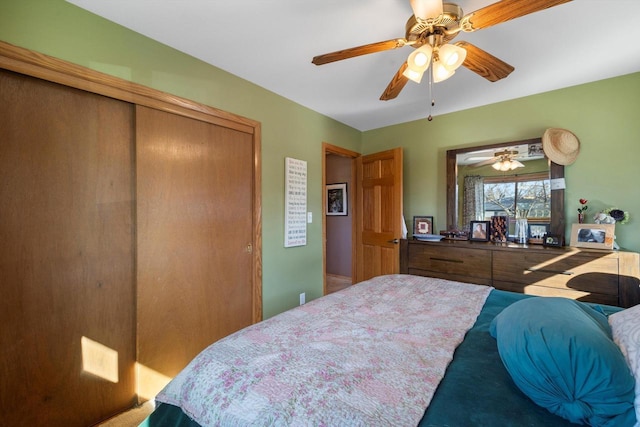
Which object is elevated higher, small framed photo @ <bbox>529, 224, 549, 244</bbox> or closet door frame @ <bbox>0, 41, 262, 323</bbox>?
closet door frame @ <bbox>0, 41, 262, 323</bbox>

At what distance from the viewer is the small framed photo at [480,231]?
113 inches

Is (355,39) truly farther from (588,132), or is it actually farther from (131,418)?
(131,418)

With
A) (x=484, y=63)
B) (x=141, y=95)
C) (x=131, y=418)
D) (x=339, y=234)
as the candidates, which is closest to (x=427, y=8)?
(x=484, y=63)

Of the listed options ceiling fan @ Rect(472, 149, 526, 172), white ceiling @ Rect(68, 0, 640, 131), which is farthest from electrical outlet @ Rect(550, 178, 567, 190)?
white ceiling @ Rect(68, 0, 640, 131)

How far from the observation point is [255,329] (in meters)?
1.17

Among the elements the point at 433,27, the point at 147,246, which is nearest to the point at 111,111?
the point at 147,246

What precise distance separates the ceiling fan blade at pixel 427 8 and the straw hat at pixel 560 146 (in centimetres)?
211

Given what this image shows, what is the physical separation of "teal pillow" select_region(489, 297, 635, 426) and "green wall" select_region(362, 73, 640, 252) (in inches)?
93.6

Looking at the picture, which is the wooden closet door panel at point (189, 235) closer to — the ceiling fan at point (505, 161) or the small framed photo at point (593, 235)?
the ceiling fan at point (505, 161)

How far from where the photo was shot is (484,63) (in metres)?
1.61

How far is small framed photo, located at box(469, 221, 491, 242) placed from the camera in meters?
2.87

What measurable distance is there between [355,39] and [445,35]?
25.1 inches

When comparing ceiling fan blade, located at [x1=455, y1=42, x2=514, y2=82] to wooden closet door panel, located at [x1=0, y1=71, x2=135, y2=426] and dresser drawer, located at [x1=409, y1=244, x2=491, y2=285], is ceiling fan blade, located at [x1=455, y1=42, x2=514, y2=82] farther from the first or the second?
wooden closet door panel, located at [x1=0, y1=71, x2=135, y2=426]

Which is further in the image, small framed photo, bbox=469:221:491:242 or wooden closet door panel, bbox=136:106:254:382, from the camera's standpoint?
small framed photo, bbox=469:221:491:242
